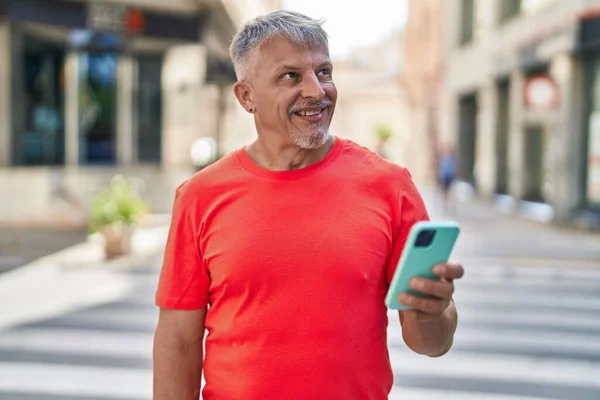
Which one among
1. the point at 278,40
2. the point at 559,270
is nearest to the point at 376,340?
the point at 278,40

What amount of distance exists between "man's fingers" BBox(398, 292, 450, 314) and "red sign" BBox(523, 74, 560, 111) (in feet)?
57.6

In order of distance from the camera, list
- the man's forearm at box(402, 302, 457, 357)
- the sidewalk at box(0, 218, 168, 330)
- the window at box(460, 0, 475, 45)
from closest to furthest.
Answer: the man's forearm at box(402, 302, 457, 357) < the sidewalk at box(0, 218, 168, 330) < the window at box(460, 0, 475, 45)

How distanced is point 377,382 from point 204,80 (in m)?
20.7

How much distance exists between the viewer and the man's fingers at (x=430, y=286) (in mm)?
1877

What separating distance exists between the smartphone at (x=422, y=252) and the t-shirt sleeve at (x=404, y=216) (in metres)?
0.30

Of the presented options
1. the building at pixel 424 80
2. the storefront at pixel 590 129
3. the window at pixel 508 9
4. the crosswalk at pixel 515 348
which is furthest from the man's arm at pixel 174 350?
the building at pixel 424 80

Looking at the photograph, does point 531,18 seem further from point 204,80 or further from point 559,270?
point 559,270

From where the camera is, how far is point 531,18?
74.9 feet

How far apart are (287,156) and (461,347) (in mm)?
5700

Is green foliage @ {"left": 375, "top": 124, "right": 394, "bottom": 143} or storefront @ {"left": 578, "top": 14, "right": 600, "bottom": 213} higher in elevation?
storefront @ {"left": 578, "top": 14, "right": 600, "bottom": 213}

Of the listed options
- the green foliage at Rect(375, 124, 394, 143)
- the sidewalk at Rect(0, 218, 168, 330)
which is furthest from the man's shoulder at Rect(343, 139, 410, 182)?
the green foliage at Rect(375, 124, 394, 143)

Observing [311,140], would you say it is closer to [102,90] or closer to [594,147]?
[594,147]

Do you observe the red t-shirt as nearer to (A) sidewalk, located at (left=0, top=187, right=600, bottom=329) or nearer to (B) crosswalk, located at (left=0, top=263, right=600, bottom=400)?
(B) crosswalk, located at (left=0, top=263, right=600, bottom=400)

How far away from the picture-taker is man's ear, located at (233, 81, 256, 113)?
7.75 feet
